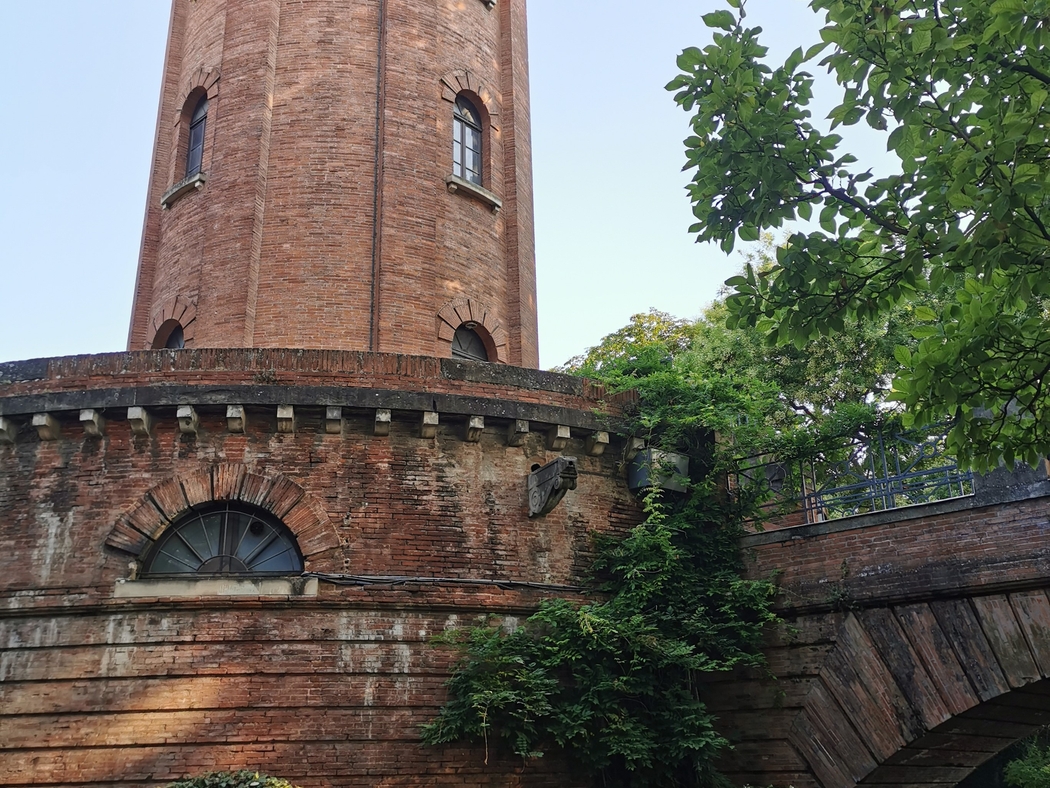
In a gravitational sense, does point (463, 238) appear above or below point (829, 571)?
above

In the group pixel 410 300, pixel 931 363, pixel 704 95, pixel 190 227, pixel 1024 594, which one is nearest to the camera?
pixel 931 363

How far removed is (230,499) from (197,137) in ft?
26.9

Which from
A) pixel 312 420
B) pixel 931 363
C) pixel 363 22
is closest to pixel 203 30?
pixel 363 22

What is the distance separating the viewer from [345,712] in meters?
10.6

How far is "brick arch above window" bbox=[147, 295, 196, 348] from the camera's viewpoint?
15.3 metres

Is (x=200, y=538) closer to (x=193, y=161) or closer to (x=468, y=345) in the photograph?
(x=468, y=345)

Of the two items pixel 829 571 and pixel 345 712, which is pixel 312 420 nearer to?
pixel 345 712

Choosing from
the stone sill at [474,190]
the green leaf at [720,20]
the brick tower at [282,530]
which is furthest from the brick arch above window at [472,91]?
the green leaf at [720,20]

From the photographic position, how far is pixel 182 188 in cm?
1631

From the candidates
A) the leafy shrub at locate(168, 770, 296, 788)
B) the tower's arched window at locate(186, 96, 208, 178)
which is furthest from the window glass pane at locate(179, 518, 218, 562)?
the tower's arched window at locate(186, 96, 208, 178)

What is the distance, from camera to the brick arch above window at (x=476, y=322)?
50.8ft

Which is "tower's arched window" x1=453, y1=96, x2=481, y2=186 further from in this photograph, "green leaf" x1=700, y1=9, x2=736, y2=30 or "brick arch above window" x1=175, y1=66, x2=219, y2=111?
"green leaf" x1=700, y1=9, x2=736, y2=30

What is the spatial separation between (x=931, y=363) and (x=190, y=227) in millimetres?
12550

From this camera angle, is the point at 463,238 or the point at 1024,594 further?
the point at 463,238
